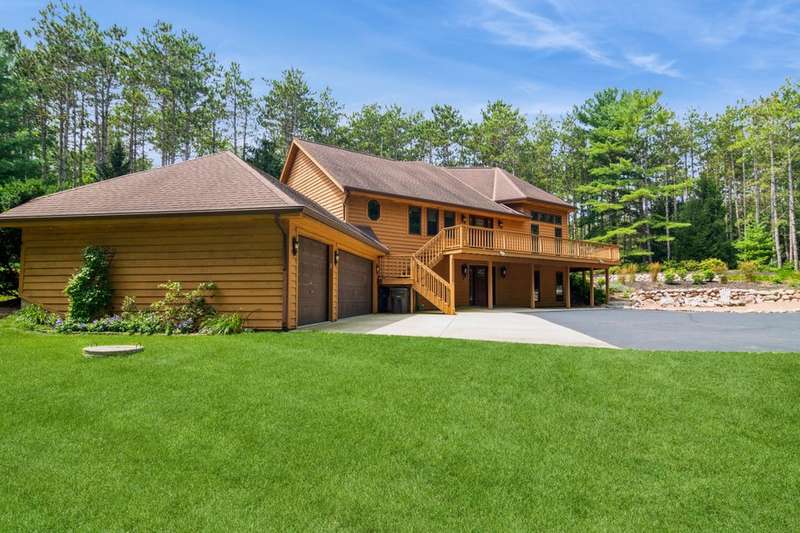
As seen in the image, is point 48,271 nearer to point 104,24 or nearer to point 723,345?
Answer: point 723,345

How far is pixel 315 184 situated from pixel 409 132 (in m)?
24.9

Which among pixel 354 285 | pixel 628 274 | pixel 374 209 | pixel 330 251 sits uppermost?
pixel 374 209

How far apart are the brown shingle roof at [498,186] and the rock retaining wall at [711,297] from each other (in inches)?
246

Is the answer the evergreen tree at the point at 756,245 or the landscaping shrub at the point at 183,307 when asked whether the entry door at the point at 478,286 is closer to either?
the landscaping shrub at the point at 183,307

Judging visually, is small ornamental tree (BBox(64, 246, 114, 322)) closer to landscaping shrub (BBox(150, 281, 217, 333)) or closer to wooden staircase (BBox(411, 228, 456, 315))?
landscaping shrub (BBox(150, 281, 217, 333))

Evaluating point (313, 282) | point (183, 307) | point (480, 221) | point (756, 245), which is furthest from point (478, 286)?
point (756, 245)

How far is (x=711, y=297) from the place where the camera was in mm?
19219

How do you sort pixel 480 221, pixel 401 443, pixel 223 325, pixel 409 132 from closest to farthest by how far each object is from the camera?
pixel 401 443
pixel 223 325
pixel 480 221
pixel 409 132

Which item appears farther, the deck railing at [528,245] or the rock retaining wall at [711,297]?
the rock retaining wall at [711,297]

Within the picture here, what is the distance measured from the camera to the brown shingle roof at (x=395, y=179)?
1731 centimetres

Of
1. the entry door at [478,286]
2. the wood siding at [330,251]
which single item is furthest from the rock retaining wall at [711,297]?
the wood siding at [330,251]

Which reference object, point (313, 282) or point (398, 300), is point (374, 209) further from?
point (313, 282)

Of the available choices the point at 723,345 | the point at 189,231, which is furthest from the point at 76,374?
the point at 723,345

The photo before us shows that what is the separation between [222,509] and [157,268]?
25.6 ft
